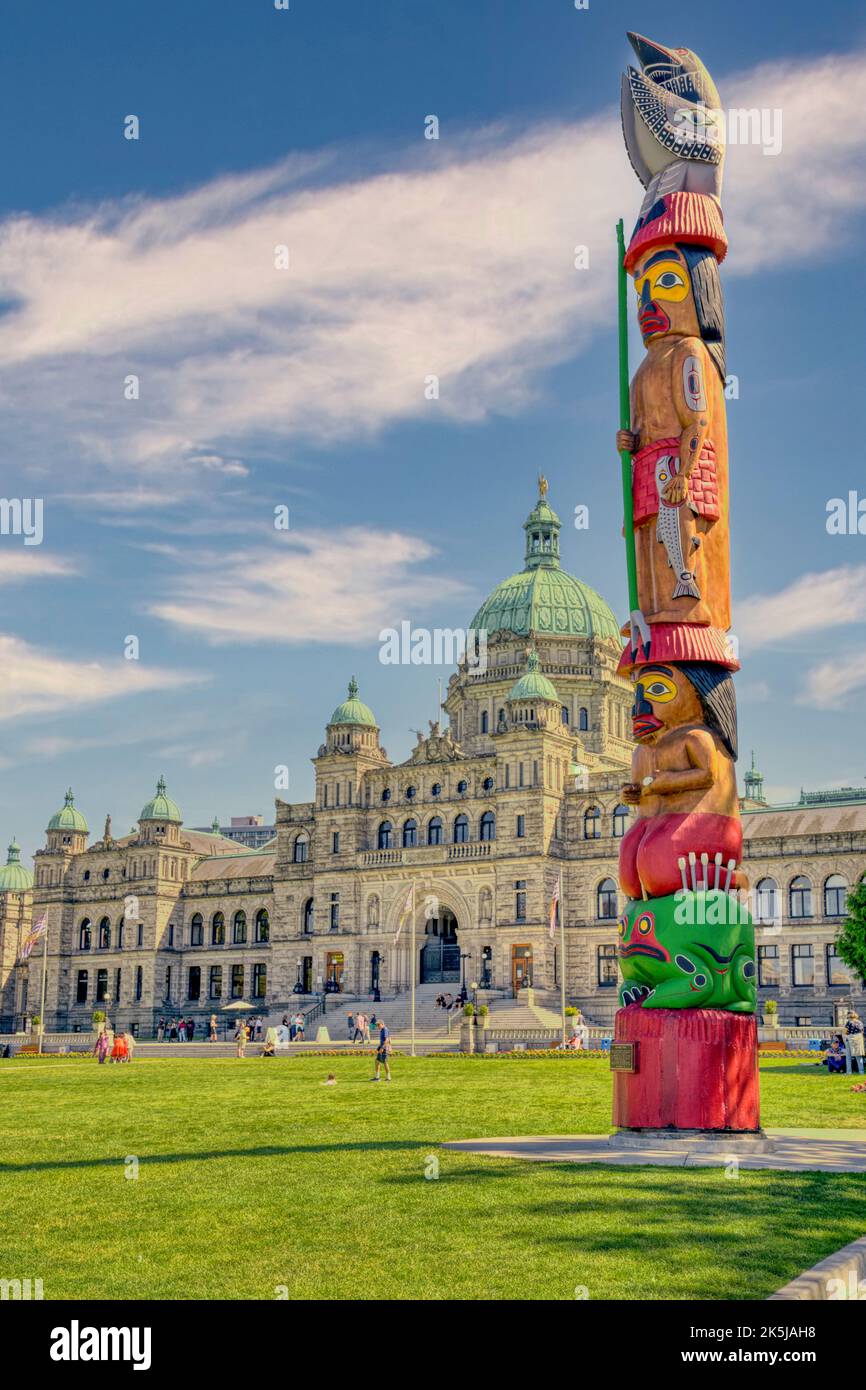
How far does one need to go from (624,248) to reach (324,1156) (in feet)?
52.5

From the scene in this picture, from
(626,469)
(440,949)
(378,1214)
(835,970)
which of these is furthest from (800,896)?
(378,1214)

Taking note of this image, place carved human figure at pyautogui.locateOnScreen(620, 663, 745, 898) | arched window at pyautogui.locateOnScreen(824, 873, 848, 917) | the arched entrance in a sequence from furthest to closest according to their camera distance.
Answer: the arched entrance, arched window at pyautogui.locateOnScreen(824, 873, 848, 917), carved human figure at pyautogui.locateOnScreen(620, 663, 745, 898)

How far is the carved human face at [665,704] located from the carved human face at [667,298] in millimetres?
5770

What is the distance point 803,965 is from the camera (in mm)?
75938

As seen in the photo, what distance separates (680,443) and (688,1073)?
9.96 metres

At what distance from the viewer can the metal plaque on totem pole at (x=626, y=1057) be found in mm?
22031

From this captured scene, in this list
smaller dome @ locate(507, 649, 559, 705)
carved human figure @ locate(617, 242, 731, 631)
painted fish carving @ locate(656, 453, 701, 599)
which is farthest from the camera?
smaller dome @ locate(507, 649, 559, 705)

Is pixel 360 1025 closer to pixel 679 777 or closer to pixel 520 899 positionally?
pixel 520 899

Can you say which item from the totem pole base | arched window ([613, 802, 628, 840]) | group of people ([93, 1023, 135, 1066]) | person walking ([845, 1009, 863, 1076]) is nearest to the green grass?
the totem pole base

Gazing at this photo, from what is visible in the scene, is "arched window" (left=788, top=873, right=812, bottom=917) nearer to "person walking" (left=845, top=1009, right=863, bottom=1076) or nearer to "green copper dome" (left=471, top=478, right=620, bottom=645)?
"green copper dome" (left=471, top=478, right=620, bottom=645)

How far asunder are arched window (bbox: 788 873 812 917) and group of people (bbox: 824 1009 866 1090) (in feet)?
104

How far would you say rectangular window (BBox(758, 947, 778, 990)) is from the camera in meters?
76.4

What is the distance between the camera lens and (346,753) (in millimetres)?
92438
